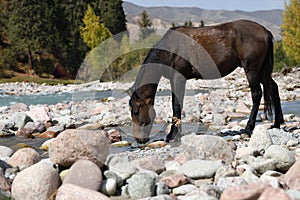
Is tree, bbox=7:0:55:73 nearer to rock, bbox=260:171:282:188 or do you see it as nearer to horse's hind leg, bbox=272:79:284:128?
horse's hind leg, bbox=272:79:284:128

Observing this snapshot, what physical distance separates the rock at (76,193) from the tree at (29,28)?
40.3 metres

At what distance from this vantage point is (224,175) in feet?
14.3

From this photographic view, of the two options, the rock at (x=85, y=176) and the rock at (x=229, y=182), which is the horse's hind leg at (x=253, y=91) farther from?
the rock at (x=85, y=176)

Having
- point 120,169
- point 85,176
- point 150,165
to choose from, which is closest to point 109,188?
point 85,176

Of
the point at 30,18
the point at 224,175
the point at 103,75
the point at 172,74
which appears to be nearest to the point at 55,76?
the point at 30,18

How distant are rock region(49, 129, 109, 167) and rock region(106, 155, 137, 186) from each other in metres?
0.13

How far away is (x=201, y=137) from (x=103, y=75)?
3133cm

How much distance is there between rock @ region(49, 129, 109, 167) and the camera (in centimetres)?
489

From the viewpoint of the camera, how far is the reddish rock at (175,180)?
4.35 meters

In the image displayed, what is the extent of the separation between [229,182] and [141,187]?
2.88 feet

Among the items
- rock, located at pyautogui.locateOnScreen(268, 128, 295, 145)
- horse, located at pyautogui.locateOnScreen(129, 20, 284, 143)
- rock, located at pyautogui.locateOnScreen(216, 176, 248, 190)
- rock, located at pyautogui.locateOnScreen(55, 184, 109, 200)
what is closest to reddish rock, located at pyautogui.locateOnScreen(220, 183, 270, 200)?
rock, located at pyautogui.locateOnScreen(216, 176, 248, 190)

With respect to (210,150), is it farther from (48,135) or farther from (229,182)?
(48,135)

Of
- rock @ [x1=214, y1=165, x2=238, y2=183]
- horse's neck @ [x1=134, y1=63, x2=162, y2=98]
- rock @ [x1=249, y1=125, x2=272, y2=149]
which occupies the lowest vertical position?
rock @ [x1=249, y1=125, x2=272, y2=149]

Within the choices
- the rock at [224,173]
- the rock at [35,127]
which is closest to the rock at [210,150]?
the rock at [224,173]
